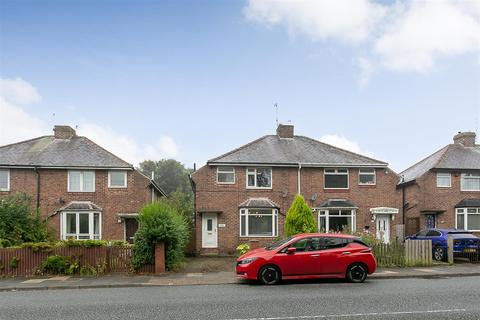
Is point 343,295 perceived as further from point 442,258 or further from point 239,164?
point 239,164

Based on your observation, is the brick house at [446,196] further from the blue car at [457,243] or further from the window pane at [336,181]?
the blue car at [457,243]

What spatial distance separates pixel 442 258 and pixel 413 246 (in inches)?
120

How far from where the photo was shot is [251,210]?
26391 millimetres

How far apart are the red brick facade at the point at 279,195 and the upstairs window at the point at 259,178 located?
250mm

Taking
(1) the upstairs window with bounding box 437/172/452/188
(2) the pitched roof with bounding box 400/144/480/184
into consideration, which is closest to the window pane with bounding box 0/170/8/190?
(2) the pitched roof with bounding box 400/144/480/184

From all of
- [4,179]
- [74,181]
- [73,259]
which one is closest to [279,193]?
[74,181]

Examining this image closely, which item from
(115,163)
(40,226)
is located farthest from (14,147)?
(40,226)

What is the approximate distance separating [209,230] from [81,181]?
806 centimetres

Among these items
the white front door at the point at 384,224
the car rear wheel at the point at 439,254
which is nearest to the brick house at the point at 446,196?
the white front door at the point at 384,224

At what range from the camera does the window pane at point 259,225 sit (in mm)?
26422

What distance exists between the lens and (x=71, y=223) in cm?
2600

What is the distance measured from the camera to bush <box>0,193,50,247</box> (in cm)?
1822

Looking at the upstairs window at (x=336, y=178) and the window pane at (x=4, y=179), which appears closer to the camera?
the window pane at (x=4, y=179)

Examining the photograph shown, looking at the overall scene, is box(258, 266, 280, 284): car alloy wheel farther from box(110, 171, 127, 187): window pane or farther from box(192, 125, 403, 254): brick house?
box(110, 171, 127, 187): window pane
